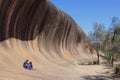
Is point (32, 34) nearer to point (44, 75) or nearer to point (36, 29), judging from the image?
point (36, 29)

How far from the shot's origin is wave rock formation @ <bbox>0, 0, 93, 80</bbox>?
35.8m

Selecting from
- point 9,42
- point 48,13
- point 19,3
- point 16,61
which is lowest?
point 16,61

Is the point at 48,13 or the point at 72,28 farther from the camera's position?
the point at 72,28

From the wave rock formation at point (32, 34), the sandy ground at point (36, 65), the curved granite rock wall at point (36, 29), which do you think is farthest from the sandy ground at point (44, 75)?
the curved granite rock wall at point (36, 29)

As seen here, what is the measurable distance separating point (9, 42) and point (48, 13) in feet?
48.1

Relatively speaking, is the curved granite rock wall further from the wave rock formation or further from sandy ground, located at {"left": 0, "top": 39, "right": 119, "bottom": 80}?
sandy ground, located at {"left": 0, "top": 39, "right": 119, "bottom": 80}

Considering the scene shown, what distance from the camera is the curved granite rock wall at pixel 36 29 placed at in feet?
121

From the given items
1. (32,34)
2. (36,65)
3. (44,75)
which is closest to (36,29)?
(32,34)

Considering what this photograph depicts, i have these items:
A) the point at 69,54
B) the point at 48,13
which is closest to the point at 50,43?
the point at 48,13

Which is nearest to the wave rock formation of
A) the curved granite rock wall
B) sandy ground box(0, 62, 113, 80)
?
the curved granite rock wall

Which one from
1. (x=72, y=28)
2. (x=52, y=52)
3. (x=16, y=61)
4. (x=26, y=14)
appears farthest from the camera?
(x=72, y=28)

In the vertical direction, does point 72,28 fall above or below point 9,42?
above

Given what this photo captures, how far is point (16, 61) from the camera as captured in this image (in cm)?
3481

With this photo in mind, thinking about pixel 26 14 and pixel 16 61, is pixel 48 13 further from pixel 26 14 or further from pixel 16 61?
pixel 16 61
